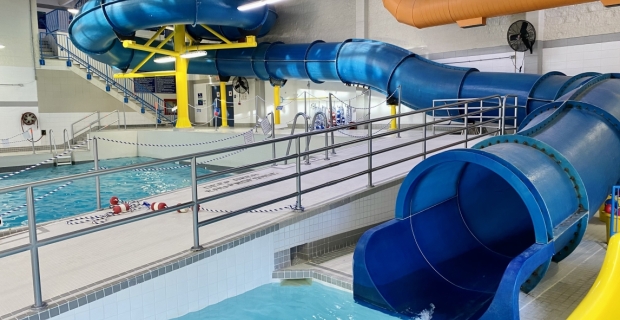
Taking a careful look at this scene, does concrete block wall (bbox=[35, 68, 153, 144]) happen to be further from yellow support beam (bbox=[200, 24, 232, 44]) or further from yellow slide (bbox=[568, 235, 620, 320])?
yellow slide (bbox=[568, 235, 620, 320])

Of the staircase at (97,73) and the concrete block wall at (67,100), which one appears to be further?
the staircase at (97,73)

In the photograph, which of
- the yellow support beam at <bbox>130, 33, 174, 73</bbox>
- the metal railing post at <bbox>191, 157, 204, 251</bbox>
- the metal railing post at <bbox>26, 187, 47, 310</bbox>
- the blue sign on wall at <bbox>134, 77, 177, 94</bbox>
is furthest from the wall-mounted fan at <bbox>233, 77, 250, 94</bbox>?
the metal railing post at <bbox>26, 187, 47, 310</bbox>

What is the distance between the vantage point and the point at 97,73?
659 inches

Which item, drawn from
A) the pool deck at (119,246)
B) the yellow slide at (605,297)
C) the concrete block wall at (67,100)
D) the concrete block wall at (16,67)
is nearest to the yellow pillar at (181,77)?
the concrete block wall at (67,100)

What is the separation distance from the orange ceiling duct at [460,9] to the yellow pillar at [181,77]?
5.64m

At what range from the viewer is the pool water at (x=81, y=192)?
22.0 feet

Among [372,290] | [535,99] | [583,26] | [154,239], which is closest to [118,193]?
[154,239]

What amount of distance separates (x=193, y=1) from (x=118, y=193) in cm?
426

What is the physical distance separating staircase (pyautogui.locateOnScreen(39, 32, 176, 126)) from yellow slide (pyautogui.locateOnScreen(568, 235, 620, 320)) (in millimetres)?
14839

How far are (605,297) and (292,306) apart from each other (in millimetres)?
1846

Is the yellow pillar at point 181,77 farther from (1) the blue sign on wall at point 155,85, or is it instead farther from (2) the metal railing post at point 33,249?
(2) the metal railing post at point 33,249

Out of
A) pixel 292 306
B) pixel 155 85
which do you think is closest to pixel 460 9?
pixel 292 306

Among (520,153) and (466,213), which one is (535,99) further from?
(520,153)

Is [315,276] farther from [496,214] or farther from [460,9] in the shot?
[460,9]
